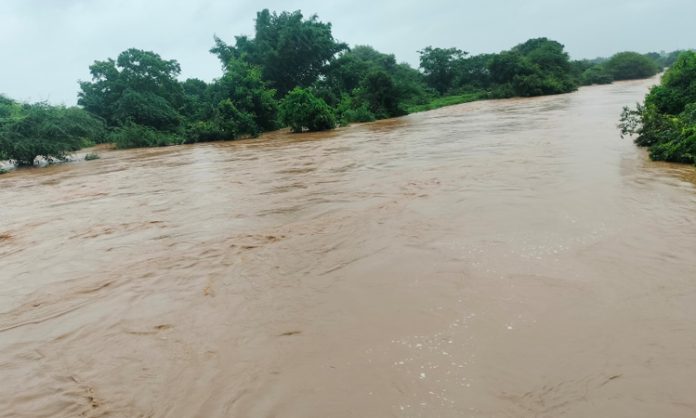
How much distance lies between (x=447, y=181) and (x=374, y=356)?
203 inches

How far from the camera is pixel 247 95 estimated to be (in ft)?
79.5

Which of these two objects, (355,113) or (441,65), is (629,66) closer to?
(441,65)

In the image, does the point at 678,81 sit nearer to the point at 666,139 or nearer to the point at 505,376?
the point at 666,139

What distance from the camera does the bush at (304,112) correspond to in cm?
2223

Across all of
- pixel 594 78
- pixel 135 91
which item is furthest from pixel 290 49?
pixel 594 78

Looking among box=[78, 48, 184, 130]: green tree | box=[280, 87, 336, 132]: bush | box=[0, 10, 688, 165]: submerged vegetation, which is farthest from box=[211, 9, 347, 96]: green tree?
box=[280, 87, 336, 132]: bush

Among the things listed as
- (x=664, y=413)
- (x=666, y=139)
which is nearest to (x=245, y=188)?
(x=664, y=413)

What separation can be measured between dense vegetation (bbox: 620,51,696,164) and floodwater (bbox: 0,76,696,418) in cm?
113

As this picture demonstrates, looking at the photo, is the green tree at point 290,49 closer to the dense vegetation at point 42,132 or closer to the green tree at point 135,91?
the green tree at point 135,91

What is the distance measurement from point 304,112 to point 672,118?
16512 mm

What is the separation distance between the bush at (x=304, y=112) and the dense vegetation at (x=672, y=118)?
49.0 feet

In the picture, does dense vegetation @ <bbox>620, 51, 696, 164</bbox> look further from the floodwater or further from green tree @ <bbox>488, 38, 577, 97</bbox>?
green tree @ <bbox>488, 38, 577, 97</bbox>

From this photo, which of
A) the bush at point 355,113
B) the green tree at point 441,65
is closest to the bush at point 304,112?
the bush at point 355,113

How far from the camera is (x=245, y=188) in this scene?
8.61 metres
